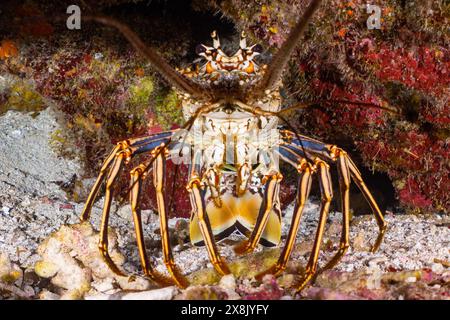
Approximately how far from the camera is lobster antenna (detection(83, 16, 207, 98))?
205 centimetres

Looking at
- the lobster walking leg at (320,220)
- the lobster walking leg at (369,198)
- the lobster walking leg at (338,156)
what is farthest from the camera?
the lobster walking leg at (369,198)

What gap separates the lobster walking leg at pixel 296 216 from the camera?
8.50 feet

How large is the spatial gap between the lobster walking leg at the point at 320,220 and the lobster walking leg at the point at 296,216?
0.09 m

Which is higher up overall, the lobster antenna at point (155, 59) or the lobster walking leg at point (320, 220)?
the lobster antenna at point (155, 59)

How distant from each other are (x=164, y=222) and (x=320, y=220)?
931mm

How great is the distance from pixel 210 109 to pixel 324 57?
62.4 inches

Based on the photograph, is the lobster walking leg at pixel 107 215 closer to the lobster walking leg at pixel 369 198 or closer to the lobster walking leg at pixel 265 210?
the lobster walking leg at pixel 265 210

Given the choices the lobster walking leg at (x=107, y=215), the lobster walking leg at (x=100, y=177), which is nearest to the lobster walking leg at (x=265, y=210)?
the lobster walking leg at (x=107, y=215)

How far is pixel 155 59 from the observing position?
7.59ft

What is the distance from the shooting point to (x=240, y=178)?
118 inches

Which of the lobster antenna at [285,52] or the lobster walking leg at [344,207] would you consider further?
the lobster walking leg at [344,207]

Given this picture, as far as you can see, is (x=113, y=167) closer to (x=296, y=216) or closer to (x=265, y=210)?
(x=265, y=210)
